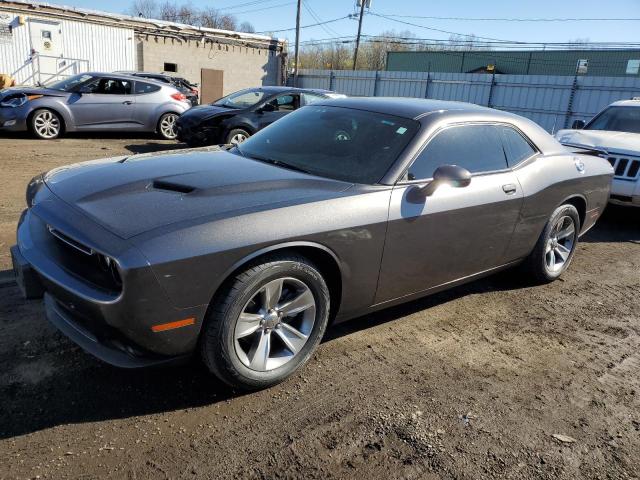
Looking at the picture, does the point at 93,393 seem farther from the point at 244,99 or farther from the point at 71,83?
the point at 71,83

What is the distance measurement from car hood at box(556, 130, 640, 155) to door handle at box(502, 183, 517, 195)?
3.83m

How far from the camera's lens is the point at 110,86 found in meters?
11.8

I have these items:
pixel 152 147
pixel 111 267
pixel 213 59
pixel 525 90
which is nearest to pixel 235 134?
pixel 152 147

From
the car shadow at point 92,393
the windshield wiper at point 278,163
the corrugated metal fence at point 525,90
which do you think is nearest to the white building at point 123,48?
→ the corrugated metal fence at point 525,90

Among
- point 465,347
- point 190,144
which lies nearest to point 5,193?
point 190,144

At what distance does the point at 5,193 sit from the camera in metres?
6.55

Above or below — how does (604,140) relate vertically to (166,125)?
above

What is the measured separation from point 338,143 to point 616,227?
5.51m

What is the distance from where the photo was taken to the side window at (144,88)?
12109 mm

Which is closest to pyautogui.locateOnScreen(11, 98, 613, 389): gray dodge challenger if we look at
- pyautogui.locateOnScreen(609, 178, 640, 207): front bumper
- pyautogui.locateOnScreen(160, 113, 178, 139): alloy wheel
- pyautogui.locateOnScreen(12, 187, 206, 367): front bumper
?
pyautogui.locateOnScreen(12, 187, 206, 367): front bumper

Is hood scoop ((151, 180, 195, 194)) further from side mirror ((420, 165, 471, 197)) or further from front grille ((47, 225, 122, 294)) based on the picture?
side mirror ((420, 165, 471, 197))

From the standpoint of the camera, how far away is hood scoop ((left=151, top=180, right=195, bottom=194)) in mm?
2914

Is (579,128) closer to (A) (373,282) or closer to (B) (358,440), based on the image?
(A) (373,282)

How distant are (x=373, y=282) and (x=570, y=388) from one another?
54.5 inches
